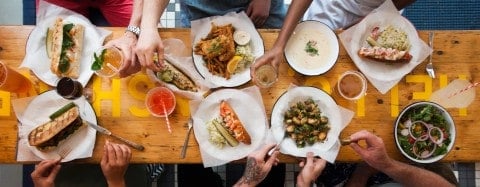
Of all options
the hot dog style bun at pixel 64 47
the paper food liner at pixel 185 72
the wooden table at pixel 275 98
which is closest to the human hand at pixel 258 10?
the wooden table at pixel 275 98

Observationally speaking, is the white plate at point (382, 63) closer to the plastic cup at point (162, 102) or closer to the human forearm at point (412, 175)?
the human forearm at point (412, 175)

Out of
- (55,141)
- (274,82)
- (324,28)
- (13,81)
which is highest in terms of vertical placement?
(324,28)

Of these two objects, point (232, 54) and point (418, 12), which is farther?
point (418, 12)

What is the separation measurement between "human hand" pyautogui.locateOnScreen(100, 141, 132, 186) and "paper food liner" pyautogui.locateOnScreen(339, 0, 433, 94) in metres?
1.19

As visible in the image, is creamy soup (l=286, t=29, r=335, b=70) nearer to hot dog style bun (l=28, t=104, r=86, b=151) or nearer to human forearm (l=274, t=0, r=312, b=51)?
human forearm (l=274, t=0, r=312, b=51)

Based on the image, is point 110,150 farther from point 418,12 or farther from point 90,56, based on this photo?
point 418,12

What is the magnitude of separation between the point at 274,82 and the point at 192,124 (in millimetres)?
447

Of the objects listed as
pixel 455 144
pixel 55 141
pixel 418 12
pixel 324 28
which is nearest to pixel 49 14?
pixel 55 141

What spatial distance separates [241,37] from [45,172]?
1.13m

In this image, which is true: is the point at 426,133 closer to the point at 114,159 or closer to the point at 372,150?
the point at 372,150

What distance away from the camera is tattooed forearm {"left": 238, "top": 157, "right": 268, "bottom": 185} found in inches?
93.1

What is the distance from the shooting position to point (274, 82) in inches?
97.4

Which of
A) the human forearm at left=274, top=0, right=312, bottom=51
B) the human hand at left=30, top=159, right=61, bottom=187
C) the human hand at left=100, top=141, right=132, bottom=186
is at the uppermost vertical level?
the human forearm at left=274, top=0, right=312, bottom=51

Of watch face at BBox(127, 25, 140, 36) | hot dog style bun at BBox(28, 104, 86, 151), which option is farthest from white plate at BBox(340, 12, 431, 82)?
hot dog style bun at BBox(28, 104, 86, 151)
